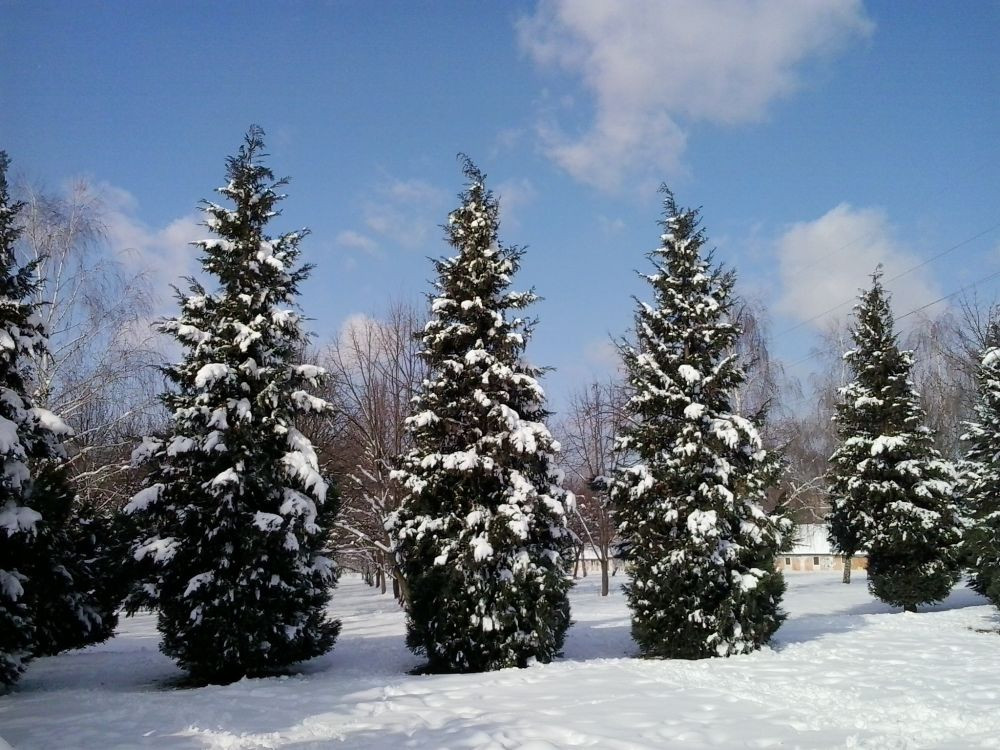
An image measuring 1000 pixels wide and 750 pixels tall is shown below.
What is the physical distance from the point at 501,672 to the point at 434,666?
6.73 feet

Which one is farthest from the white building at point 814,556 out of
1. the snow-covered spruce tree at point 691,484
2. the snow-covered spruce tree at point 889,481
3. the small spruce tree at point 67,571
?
the small spruce tree at point 67,571

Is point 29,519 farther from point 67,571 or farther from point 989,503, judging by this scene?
point 989,503

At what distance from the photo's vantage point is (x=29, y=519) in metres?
9.90

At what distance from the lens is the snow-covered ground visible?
659cm

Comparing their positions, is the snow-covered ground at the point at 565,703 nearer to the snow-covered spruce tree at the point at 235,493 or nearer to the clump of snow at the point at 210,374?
the snow-covered spruce tree at the point at 235,493

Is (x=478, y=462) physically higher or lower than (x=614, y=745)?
higher

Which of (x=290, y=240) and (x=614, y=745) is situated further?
(x=290, y=240)

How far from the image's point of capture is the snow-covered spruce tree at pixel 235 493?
11.0 meters

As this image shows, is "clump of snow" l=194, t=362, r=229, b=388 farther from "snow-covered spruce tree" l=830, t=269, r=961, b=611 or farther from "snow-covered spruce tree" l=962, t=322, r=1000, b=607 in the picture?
"snow-covered spruce tree" l=830, t=269, r=961, b=611

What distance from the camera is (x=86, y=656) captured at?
16.3 meters

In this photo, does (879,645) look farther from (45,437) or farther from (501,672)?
(45,437)

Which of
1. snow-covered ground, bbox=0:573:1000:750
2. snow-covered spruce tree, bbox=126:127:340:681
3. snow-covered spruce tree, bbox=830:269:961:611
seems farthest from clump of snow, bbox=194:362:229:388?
snow-covered spruce tree, bbox=830:269:961:611

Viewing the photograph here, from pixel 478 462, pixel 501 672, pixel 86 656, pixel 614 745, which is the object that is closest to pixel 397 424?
pixel 86 656

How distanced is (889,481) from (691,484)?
10.6m
